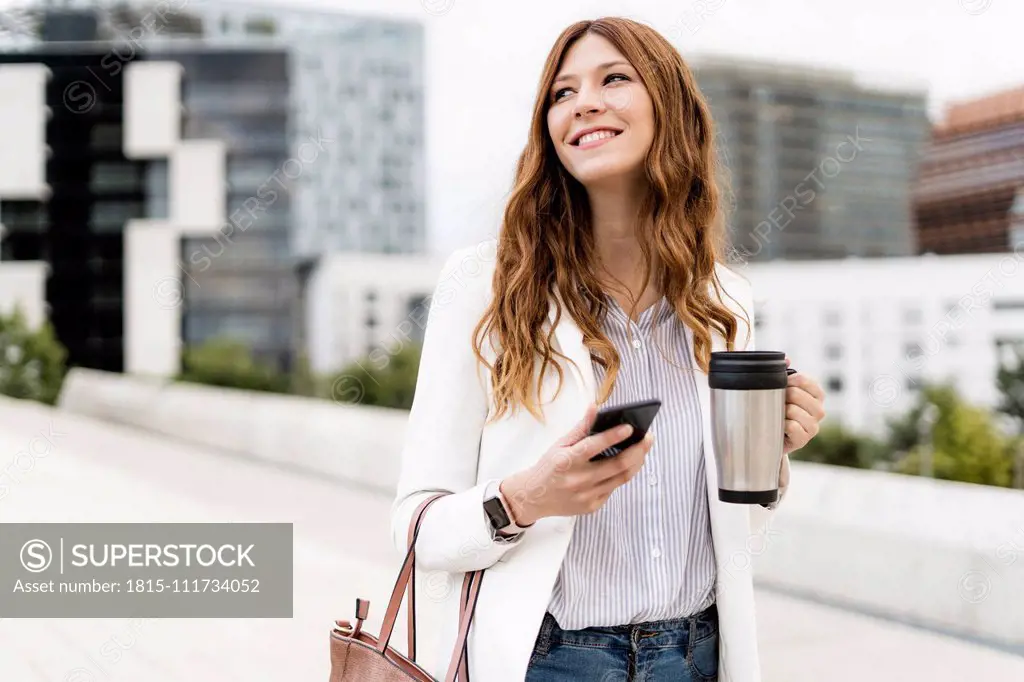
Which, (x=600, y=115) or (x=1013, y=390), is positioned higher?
(x=600, y=115)

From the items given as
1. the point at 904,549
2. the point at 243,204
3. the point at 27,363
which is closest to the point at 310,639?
the point at 904,549

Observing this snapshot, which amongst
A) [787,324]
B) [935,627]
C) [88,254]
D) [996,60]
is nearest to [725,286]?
[935,627]

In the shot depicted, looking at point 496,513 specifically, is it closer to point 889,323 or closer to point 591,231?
point 591,231

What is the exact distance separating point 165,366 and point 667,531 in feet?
108

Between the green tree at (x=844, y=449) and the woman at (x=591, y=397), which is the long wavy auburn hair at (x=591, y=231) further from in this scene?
the green tree at (x=844, y=449)

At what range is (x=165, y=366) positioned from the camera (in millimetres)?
31797

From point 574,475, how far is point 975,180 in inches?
445

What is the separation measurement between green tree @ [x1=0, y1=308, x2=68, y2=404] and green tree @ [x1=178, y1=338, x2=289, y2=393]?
9.77ft

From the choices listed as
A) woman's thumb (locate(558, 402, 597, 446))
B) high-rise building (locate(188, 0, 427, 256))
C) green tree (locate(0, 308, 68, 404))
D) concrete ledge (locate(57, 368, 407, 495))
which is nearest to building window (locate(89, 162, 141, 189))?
high-rise building (locate(188, 0, 427, 256))

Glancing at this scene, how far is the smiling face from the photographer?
1.14 m

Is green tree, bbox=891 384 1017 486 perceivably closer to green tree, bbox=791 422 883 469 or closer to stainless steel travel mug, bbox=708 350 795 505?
green tree, bbox=791 422 883 469

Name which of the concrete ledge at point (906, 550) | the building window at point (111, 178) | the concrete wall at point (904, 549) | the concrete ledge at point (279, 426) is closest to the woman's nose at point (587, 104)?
the concrete wall at point (904, 549)

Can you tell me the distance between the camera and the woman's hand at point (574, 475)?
2.86 ft

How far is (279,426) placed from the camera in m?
8.73
